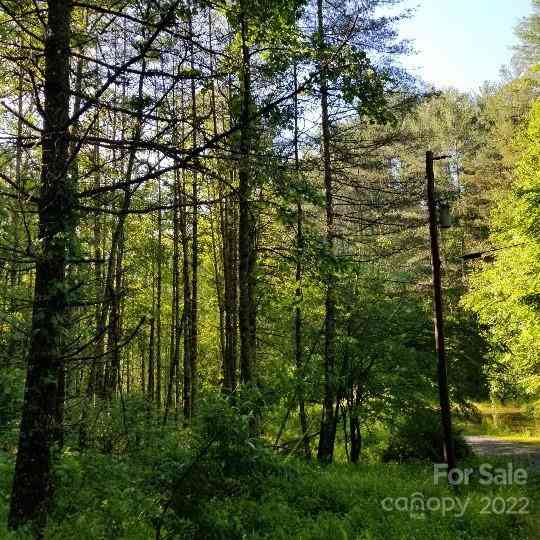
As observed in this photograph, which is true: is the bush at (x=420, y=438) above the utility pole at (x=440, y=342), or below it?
below

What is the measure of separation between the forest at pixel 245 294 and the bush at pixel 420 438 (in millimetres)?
69

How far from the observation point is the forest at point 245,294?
4.29 metres

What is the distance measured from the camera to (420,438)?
16.0 m

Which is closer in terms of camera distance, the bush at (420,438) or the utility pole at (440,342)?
the utility pole at (440,342)

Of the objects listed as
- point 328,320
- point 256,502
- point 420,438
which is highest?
point 328,320

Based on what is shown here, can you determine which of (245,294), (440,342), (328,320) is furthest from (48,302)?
(328,320)

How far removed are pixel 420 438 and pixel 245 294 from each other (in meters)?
9.51

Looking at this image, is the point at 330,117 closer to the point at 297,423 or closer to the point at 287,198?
the point at 287,198

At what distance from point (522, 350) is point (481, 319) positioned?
94.3 inches

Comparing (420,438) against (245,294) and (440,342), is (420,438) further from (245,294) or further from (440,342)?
(245,294)

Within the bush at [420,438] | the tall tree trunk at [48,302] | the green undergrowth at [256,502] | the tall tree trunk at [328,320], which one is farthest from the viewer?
the bush at [420,438]

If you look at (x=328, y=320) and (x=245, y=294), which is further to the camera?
(x=328, y=320)

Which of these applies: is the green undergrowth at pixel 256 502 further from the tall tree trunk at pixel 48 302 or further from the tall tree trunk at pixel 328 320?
the tall tree trunk at pixel 328 320

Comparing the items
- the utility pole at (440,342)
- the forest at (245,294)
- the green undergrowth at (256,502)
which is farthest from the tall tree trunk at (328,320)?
the utility pole at (440,342)
